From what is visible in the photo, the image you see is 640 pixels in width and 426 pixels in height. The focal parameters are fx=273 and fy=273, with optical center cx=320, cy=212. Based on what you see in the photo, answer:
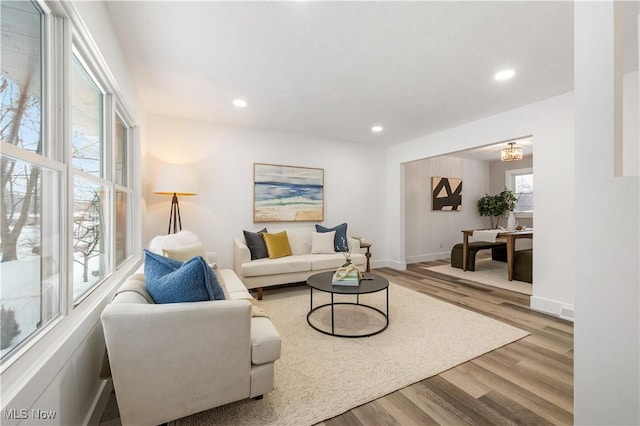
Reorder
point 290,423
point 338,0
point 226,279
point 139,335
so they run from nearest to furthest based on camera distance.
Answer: point 139,335
point 290,423
point 338,0
point 226,279

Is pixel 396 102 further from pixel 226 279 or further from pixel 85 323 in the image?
pixel 85 323

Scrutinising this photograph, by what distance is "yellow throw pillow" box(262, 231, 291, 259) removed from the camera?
390 cm

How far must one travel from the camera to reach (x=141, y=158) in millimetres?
3156

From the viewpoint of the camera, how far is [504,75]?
2.63 m

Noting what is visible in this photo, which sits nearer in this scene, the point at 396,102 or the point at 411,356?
the point at 411,356

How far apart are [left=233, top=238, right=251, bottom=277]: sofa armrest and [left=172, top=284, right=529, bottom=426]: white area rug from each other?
731 mm

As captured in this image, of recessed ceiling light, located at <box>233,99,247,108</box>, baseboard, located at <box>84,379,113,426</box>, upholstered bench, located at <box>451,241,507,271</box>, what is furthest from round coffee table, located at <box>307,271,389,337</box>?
upholstered bench, located at <box>451,241,507,271</box>

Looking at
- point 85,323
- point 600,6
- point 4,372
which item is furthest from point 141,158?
point 600,6

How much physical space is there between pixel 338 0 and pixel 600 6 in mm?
1351

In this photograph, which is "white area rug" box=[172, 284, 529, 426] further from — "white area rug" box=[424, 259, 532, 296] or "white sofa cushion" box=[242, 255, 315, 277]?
"white area rug" box=[424, 259, 532, 296]

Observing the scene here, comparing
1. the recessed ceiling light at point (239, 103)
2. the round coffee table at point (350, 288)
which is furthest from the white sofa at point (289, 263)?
the recessed ceiling light at point (239, 103)

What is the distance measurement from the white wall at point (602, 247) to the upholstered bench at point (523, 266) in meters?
4.27

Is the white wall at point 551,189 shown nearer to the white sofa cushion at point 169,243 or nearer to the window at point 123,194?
the white sofa cushion at point 169,243

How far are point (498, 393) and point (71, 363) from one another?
2325 millimetres
